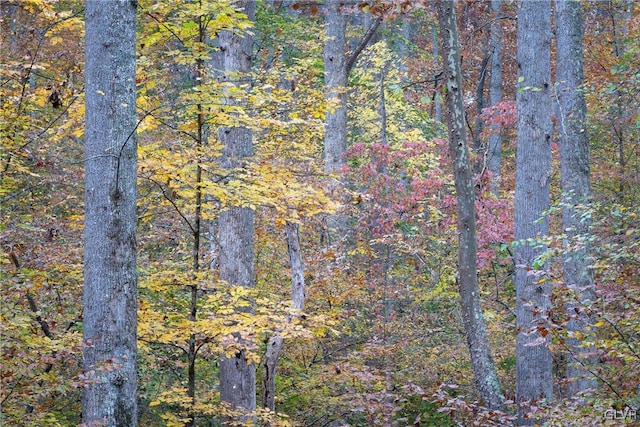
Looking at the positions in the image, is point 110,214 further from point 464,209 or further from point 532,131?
point 532,131

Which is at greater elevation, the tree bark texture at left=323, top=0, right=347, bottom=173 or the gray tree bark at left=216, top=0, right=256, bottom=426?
the tree bark texture at left=323, top=0, right=347, bottom=173

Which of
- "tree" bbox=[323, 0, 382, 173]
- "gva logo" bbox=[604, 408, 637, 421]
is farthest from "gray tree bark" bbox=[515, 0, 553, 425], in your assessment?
"tree" bbox=[323, 0, 382, 173]

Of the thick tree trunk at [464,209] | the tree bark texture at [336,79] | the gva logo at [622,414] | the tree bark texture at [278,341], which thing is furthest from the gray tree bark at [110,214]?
the tree bark texture at [336,79]

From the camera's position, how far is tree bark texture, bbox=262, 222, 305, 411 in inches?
363

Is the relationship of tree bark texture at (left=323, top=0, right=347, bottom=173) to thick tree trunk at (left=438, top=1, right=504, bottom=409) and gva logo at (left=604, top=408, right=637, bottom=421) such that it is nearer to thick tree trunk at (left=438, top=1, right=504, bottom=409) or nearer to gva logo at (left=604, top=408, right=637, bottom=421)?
thick tree trunk at (left=438, top=1, right=504, bottom=409)

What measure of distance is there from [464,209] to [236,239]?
3619mm

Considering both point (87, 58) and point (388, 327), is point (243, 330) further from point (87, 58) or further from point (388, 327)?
point (388, 327)

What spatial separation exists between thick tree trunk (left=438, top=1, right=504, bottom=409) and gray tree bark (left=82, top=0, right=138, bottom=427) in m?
2.96

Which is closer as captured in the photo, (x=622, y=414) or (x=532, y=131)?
(x=622, y=414)

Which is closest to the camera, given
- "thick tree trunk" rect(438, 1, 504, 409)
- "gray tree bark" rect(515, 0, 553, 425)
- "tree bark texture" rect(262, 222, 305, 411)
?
"thick tree trunk" rect(438, 1, 504, 409)

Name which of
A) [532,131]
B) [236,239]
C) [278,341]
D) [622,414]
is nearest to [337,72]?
[532,131]

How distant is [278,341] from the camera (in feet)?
30.1

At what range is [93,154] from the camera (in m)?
6.09

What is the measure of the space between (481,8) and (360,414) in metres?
16.0
